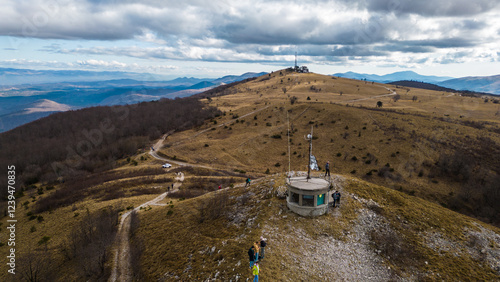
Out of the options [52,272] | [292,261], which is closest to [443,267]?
[292,261]

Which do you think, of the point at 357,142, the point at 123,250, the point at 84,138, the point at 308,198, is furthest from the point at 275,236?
the point at 84,138

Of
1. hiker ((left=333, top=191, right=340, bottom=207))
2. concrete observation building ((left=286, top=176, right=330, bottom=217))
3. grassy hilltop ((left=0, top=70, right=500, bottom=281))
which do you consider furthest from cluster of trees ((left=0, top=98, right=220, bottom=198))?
hiker ((left=333, top=191, right=340, bottom=207))

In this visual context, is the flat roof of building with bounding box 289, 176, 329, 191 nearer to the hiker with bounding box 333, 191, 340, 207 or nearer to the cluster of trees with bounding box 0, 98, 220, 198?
the hiker with bounding box 333, 191, 340, 207

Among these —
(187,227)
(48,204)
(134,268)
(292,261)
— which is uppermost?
(292,261)

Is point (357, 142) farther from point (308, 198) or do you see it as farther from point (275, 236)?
point (275, 236)

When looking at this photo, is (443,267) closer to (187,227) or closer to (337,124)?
(187,227)

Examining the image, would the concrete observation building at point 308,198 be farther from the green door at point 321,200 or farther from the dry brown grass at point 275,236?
the dry brown grass at point 275,236
